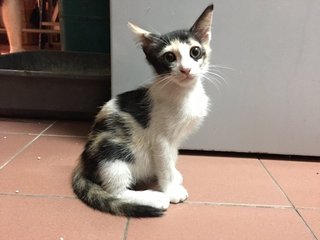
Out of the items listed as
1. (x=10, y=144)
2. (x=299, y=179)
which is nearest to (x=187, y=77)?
(x=299, y=179)

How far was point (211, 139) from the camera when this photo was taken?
1.52 metres

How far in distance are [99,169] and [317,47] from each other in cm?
98

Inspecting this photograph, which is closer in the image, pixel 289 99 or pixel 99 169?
pixel 99 169

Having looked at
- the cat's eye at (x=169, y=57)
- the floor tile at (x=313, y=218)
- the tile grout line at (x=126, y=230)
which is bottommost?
the floor tile at (x=313, y=218)

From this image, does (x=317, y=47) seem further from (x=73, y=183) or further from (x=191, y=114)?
(x=73, y=183)

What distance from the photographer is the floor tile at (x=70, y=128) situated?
1763mm

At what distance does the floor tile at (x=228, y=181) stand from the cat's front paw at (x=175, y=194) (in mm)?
42

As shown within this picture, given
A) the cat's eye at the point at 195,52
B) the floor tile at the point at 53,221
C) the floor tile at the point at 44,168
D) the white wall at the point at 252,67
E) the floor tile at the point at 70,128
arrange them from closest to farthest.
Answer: the floor tile at the point at 53,221 → the cat's eye at the point at 195,52 → the floor tile at the point at 44,168 → the white wall at the point at 252,67 → the floor tile at the point at 70,128

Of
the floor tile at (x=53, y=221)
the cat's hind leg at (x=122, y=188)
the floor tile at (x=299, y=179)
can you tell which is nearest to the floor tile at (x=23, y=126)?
the floor tile at (x=53, y=221)

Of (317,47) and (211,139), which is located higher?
(317,47)

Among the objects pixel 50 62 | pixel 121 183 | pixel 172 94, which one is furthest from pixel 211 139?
pixel 50 62

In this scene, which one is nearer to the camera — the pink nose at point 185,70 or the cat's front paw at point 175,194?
the pink nose at point 185,70

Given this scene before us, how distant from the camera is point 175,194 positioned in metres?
1.12

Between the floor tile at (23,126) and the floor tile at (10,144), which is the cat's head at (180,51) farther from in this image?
the floor tile at (23,126)
